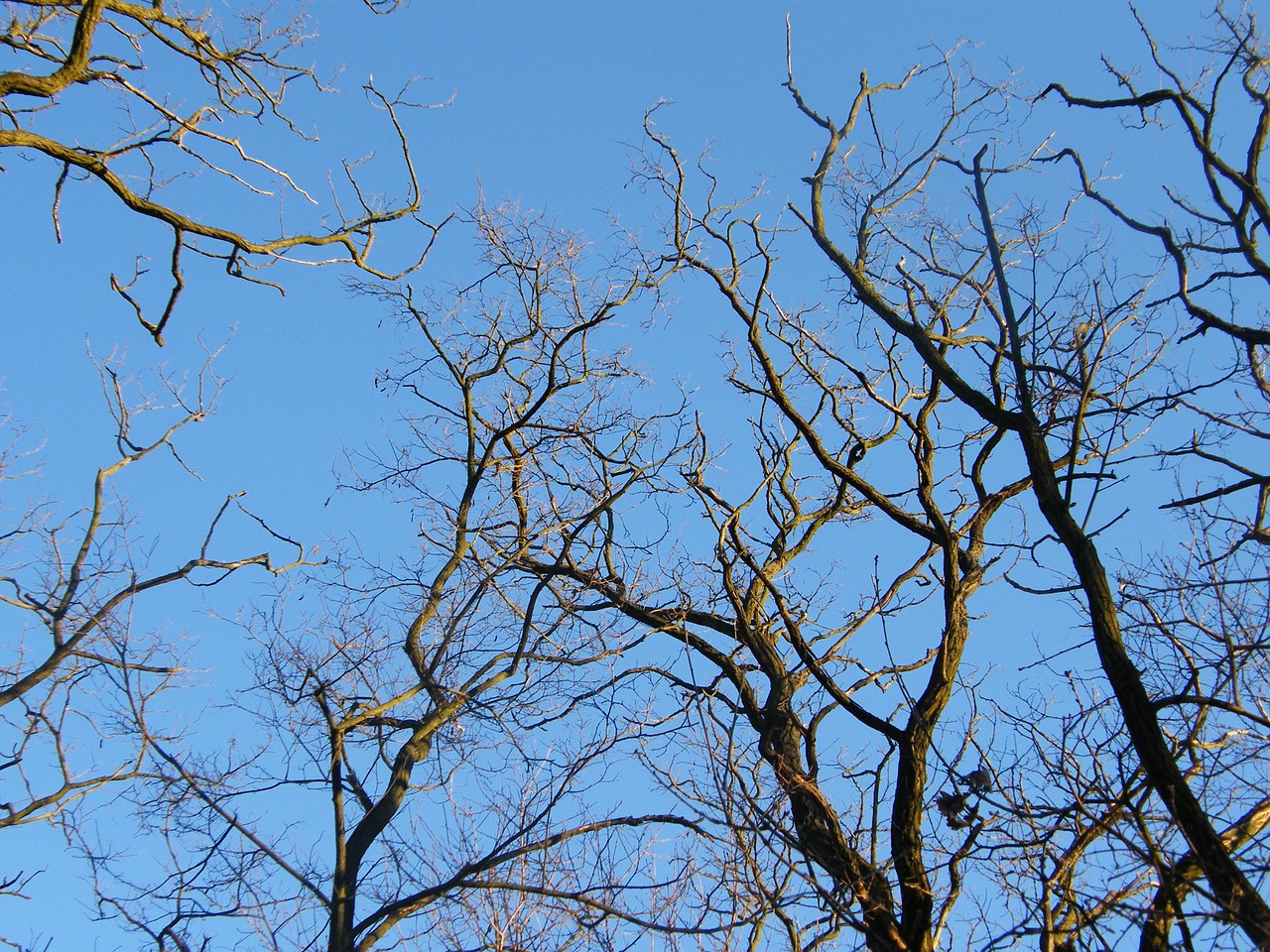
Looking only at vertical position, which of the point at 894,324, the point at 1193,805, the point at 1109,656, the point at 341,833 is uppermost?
the point at 894,324

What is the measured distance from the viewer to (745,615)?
22.4 feet

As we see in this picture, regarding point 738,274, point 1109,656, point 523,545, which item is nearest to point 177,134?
point 523,545

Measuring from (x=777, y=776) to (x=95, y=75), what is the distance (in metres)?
4.87

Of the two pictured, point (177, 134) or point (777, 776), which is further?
point (777, 776)

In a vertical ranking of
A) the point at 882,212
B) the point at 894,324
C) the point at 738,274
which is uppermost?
the point at 738,274

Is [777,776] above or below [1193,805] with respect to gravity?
above

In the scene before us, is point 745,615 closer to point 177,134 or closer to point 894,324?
point 894,324

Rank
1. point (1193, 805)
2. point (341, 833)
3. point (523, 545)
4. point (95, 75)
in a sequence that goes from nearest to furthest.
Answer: point (1193, 805), point (95, 75), point (341, 833), point (523, 545)

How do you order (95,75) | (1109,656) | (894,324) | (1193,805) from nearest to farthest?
(1193,805) < (1109,656) < (95,75) < (894,324)

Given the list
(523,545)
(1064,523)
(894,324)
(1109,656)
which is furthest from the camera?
(523,545)

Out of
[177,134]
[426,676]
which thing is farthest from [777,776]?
[177,134]

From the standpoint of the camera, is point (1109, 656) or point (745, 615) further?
point (745, 615)

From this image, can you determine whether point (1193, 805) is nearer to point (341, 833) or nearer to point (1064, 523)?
point (1064, 523)

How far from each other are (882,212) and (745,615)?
2.78 m
